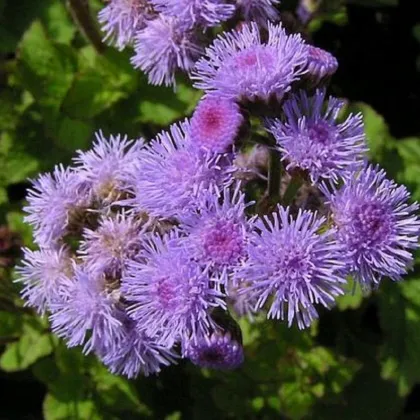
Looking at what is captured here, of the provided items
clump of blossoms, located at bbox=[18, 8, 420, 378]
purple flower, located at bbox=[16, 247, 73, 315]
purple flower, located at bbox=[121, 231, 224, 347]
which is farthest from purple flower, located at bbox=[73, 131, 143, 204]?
purple flower, located at bbox=[121, 231, 224, 347]

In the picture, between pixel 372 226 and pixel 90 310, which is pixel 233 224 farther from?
pixel 90 310

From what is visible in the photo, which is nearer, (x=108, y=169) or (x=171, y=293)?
(x=171, y=293)

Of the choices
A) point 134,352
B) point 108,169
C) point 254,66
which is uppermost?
point 254,66

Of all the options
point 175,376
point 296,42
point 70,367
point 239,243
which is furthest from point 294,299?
point 175,376

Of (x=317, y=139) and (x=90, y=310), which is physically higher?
(x=317, y=139)

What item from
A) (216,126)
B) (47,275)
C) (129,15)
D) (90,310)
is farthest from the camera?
(129,15)

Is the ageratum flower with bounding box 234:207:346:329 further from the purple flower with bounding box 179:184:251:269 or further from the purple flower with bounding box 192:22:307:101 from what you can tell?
the purple flower with bounding box 192:22:307:101

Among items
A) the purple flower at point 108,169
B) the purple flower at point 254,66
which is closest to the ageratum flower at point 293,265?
the purple flower at point 254,66

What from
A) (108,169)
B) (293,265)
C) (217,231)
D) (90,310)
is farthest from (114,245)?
(293,265)
